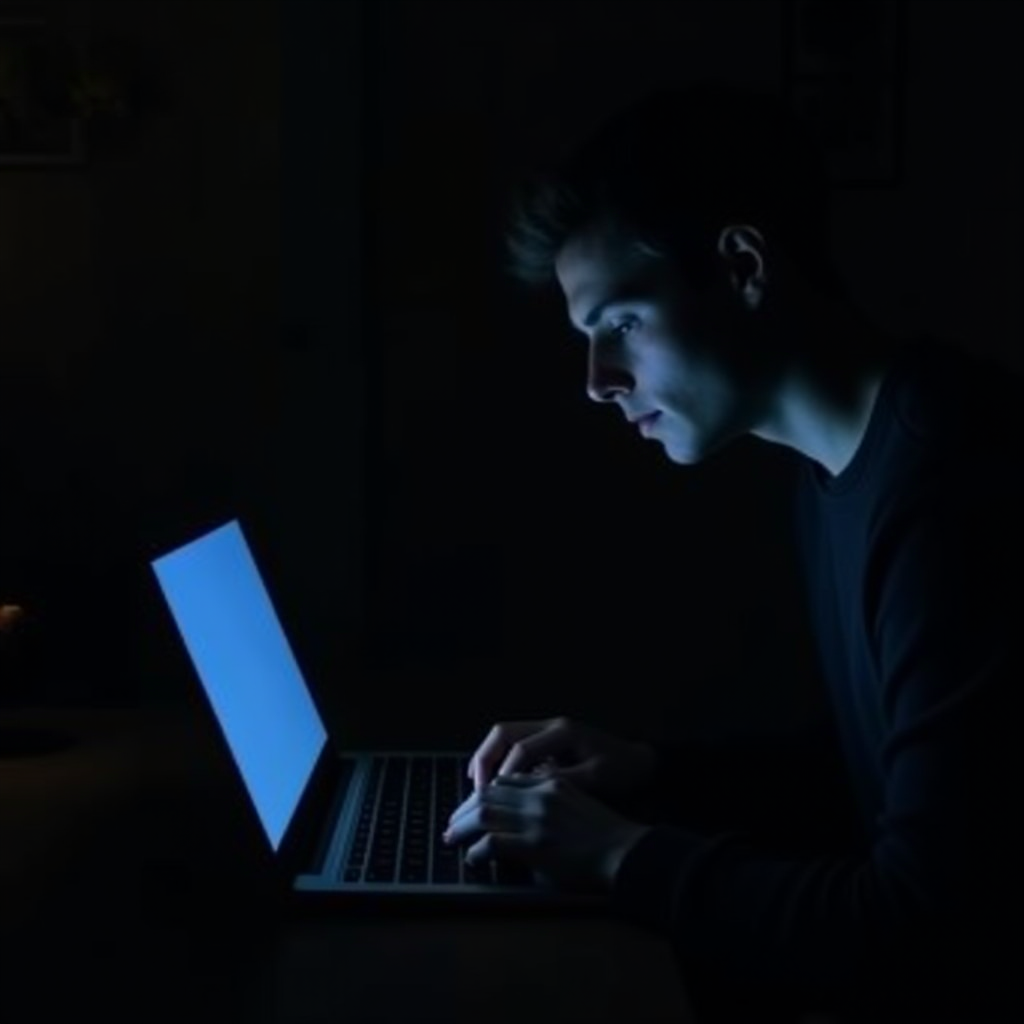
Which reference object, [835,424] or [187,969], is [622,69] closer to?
[835,424]

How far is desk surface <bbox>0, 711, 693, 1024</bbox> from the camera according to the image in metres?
0.91

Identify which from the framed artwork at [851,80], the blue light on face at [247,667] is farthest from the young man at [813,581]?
the framed artwork at [851,80]

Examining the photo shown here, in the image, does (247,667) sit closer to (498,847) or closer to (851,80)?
(498,847)

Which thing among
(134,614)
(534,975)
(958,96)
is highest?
(958,96)

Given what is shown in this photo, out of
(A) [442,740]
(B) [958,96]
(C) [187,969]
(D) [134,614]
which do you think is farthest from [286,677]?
(B) [958,96]

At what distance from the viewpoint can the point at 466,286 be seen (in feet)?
8.88

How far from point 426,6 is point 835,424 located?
1.67 metres

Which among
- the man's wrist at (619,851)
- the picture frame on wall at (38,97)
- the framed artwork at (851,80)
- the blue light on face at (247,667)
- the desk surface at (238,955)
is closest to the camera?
the desk surface at (238,955)

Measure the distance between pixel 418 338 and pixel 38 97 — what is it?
0.71 metres

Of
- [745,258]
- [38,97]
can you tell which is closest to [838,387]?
[745,258]

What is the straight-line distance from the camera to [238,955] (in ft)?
3.24

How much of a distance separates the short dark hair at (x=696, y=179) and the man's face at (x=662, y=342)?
2 centimetres

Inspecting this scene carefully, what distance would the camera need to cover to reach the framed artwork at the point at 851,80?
266cm

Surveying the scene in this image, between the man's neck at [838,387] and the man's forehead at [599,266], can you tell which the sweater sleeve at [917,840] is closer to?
the man's neck at [838,387]
